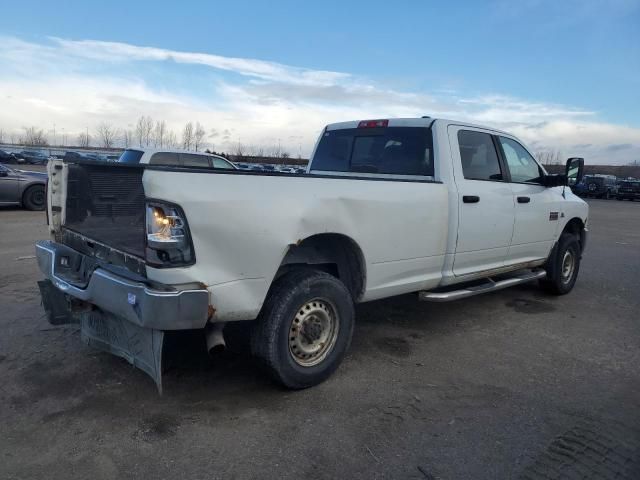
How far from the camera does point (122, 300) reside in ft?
10.2

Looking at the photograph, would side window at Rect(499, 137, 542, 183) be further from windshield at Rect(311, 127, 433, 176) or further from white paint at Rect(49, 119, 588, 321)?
windshield at Rect(311, 127, 433, 176)

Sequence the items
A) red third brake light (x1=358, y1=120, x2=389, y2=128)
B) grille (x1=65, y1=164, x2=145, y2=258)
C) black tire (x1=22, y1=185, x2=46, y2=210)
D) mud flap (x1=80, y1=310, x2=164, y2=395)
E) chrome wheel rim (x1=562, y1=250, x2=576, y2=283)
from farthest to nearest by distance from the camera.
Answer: black tire (x1=22, y1=185, x2=46, y2=210), chrome wheel rim (x1=562, y1=250, x2=576, y2=283), red third brake light (x1=358, y1=120, x2=389, y2=128), grille (x1=65, y1=164, x2=145, y2=258), mud flap (x1=80, y1=310, x2=164, y2=395)

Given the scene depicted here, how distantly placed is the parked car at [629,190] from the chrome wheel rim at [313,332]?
4396 cm

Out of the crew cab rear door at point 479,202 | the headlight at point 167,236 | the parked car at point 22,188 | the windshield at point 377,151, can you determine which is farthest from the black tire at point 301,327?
the parked car at point 22,188

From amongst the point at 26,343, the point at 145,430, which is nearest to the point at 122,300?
the point at 145,430

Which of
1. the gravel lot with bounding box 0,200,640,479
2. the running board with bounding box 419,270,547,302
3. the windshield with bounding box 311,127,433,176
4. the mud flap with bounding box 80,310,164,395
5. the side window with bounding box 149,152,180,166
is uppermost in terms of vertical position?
the windshield with bounding box 311,127,433,176

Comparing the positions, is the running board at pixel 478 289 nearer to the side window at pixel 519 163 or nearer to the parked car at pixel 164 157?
the side window at pixel 519 163

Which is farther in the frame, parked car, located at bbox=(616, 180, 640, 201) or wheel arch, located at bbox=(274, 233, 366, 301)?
parked car, located at bbox=(616, 180, 640, 201)

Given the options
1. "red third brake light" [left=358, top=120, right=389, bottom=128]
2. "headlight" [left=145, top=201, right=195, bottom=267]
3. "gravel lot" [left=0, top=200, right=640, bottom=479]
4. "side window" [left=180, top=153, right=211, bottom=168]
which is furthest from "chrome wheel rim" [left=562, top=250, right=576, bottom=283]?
"side window" [left=180, top=153, right=211, bottom=168]

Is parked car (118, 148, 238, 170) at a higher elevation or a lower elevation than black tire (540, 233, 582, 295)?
higher

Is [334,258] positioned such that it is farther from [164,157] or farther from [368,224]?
[164,157]

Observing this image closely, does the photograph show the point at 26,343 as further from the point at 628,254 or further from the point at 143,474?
the point at 628,254

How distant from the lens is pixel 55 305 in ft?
13.2

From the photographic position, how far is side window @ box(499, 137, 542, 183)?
18.6 ft
